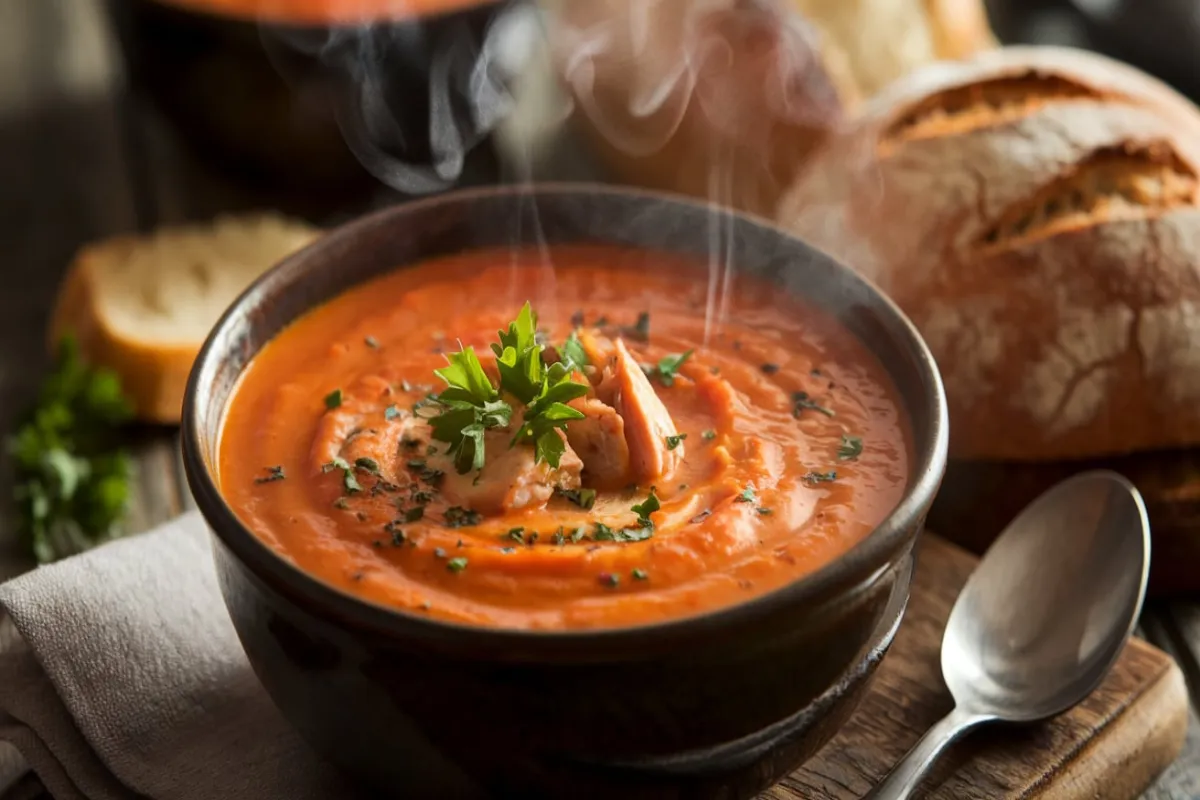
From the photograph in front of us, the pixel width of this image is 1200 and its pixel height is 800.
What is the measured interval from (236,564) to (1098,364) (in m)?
1.94

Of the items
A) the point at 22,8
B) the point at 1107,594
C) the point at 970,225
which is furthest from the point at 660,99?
the point at 22,8

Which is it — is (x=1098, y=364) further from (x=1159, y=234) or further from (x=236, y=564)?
(x=236, y=564)

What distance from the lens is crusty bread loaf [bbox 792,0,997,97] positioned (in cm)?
407

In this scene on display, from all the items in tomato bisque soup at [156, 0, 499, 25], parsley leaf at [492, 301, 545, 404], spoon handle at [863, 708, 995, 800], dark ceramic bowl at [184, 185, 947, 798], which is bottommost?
spoon handle at [863, 708, 995, 800]

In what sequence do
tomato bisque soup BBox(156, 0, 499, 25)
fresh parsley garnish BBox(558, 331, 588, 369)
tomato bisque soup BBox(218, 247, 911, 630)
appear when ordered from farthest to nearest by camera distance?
tomato bisque soup BBox(156, 0, 499, 25) → fresh parsley garnish BBox(558, 331, 588, 369) → tomato bisque soup BBox(218, 247, 911, 630)

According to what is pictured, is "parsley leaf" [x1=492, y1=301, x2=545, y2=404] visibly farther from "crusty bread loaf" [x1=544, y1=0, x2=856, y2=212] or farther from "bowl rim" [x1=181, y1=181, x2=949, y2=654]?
"crusty bread loaf" [x1=544, y1=0, x2=856, y2=212]

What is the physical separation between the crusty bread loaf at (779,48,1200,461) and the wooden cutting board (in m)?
0.57

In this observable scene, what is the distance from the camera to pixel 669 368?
257 cm

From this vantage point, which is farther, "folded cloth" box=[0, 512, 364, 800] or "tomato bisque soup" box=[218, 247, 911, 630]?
"folded cloth" box=[0, 512, 364, 800]

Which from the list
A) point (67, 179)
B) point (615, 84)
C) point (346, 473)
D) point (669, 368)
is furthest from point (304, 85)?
point (346, 473)

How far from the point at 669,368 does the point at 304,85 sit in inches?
72.2

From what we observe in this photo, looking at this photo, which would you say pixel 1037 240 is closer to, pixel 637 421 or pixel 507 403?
pixel 637 421

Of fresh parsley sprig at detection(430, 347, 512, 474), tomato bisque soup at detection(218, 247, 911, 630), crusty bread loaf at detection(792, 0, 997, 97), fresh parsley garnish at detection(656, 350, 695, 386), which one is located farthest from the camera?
crusty bread loaf at detection(792, 0, 997, 97)

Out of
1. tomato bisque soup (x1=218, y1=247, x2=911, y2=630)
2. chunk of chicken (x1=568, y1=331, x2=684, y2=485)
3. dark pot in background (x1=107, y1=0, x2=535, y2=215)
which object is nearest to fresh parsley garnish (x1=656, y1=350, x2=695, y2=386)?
tomato bisque soup (x1=218, y1=247, x2=911, y2=630)
